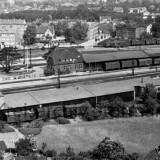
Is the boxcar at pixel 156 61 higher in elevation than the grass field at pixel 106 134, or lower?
higher

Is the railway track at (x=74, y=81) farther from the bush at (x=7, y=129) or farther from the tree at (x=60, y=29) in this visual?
the tree at (x=60, y=29)

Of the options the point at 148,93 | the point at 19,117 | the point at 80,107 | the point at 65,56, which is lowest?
the point at 19,117

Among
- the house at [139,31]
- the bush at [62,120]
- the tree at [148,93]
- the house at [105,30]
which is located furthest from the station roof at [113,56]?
the house at [105,30]

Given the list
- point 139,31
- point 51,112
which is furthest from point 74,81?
point 139,31

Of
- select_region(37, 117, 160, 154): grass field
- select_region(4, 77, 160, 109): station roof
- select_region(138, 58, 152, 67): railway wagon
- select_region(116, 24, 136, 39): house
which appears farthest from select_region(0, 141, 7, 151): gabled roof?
select_region(116, 24, 136, 39): house

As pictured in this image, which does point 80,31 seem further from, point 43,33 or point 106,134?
point 106,134

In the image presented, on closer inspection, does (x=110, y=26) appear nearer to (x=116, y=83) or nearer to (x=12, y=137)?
(x=116, y=83)
